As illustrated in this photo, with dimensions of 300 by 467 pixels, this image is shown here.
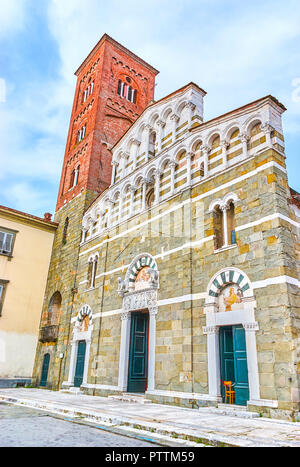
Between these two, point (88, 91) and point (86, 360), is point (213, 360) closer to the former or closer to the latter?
point (86, 360)

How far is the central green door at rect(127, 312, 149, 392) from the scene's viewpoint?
13.1 meters

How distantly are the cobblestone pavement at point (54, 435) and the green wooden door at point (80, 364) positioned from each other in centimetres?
883

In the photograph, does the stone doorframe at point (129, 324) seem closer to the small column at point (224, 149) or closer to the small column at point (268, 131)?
the small column at point (224, 149)

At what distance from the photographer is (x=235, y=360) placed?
9352 millimetres

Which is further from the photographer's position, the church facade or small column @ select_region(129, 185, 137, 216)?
small column @ select_region(129, 185, 137, 216)

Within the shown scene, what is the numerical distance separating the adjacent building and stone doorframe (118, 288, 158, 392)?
8354mm

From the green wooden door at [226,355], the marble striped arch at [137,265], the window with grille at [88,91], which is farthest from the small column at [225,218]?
the window with grille at [88,91]

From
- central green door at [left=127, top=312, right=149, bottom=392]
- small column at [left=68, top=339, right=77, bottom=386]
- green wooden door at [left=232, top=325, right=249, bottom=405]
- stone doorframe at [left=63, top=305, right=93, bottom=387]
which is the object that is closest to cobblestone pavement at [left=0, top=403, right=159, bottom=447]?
green wooden door at [left=232, top=325, right=249, bottom=405]

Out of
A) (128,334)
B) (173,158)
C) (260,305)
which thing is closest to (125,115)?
(173,158)

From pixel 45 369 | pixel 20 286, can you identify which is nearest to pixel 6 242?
pixel 20 286

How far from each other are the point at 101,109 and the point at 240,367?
18952mm

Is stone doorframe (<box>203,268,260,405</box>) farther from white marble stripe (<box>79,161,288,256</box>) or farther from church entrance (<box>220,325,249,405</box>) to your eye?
white marble stripe (<box>79,161,288,256</box>)

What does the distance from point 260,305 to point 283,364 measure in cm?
154
